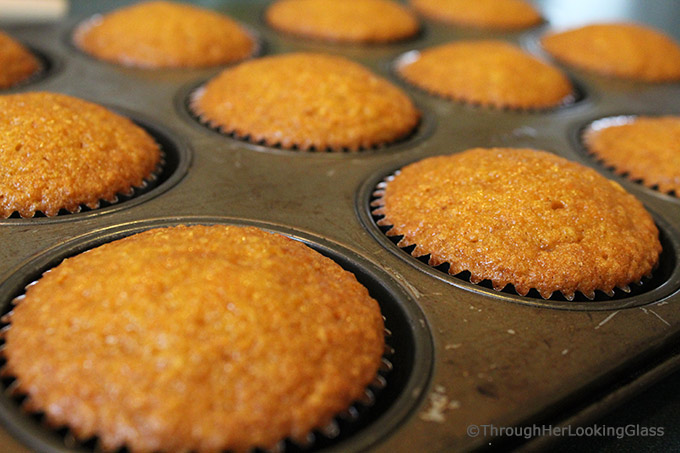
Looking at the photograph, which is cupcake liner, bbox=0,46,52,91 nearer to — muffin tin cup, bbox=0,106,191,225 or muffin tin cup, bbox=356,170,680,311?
muffin tin cup, bbox=0,106,191,225

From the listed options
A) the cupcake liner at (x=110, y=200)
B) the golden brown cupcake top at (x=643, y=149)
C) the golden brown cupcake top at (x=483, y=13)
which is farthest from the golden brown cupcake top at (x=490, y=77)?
the cupcake liner at (x=110, y=200)

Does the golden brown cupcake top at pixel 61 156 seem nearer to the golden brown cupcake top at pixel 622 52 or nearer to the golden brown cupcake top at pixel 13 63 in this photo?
the golden brown cupcake top at pixel 13 63

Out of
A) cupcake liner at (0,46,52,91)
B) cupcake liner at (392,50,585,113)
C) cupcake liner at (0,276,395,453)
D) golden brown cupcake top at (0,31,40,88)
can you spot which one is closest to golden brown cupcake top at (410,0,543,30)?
cupcake liner at (392,50,585,113)

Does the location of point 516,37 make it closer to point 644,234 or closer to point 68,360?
point 644,234

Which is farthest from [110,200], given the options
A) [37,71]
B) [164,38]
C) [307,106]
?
[164,38]

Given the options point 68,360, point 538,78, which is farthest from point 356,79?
point 68,360

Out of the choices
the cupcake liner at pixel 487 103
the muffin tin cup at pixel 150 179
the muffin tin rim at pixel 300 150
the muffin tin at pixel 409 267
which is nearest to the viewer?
the muffin tin at pixel 409 267
